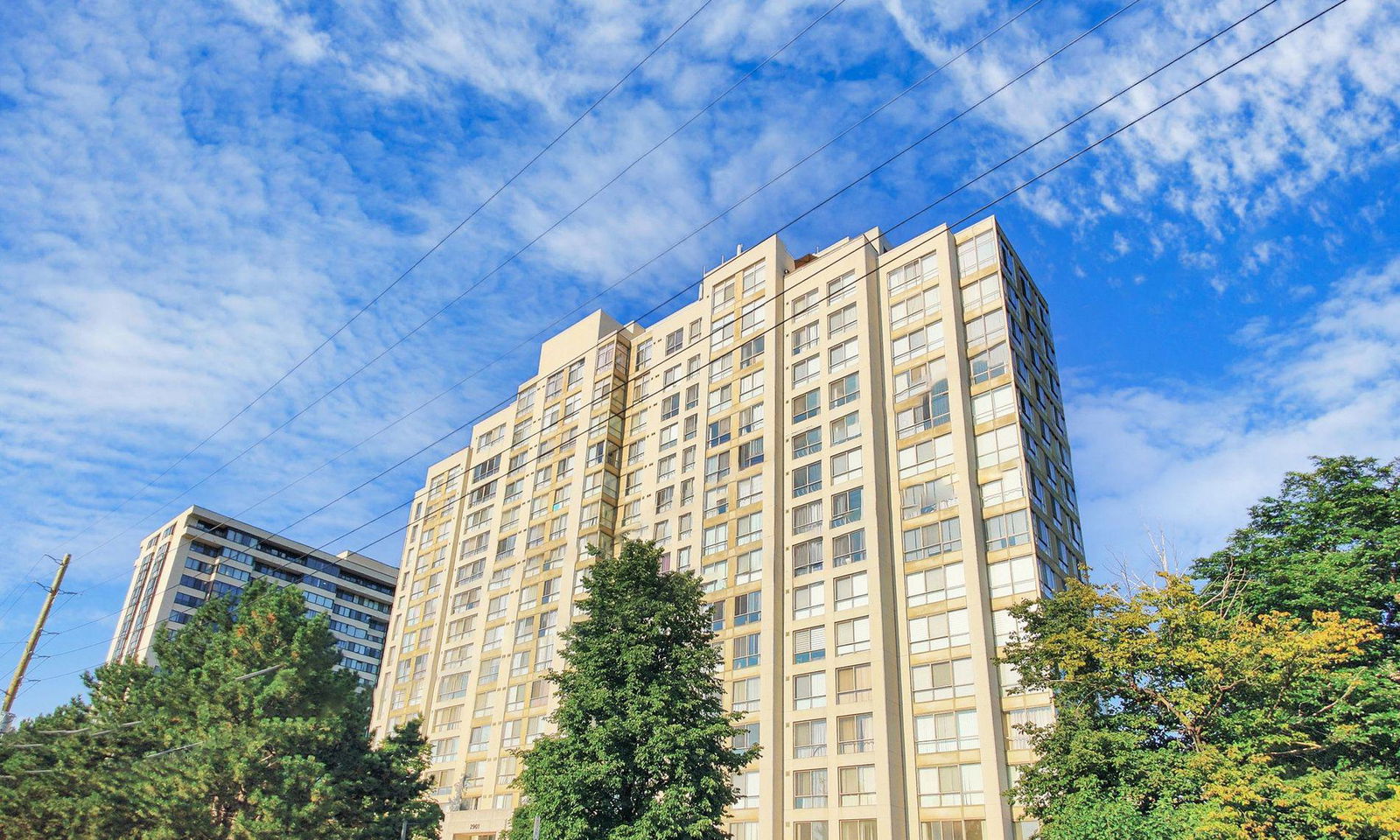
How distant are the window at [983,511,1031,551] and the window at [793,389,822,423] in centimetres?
1413

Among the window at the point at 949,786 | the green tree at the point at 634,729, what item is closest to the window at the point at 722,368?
the window at the point at 949,786

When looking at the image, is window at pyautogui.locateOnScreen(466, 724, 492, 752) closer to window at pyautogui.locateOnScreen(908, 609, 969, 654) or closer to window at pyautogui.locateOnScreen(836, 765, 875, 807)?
window at pyautogui.locateOnScreen(836, 765, 875, 807)

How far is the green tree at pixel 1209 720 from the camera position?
86.2 feet

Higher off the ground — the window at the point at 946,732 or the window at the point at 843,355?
the window at the point at 843,355

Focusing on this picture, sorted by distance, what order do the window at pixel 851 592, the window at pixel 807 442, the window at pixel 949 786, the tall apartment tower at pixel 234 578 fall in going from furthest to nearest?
the tall apartment tower at pixel 234 578, the window at pixel 807 442, the window at pixel 851 592, the window at pixel 949 786

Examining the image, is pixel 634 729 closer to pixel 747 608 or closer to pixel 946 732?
pixel 946 732

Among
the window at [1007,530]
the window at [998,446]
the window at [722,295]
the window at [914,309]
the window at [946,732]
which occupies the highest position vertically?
the window at [722,295]

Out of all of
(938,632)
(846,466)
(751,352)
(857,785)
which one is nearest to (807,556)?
(846,466)

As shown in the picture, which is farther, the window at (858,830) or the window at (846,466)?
the window at (846,466)

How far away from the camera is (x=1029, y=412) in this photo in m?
54.4

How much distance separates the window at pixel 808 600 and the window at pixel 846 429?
9276mm

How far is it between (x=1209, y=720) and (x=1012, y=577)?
1937 centimetres

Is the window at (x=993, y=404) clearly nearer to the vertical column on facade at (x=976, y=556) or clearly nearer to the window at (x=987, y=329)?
the vertical column on facade at (x=976, y=556)

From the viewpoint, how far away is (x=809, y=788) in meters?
48.7
